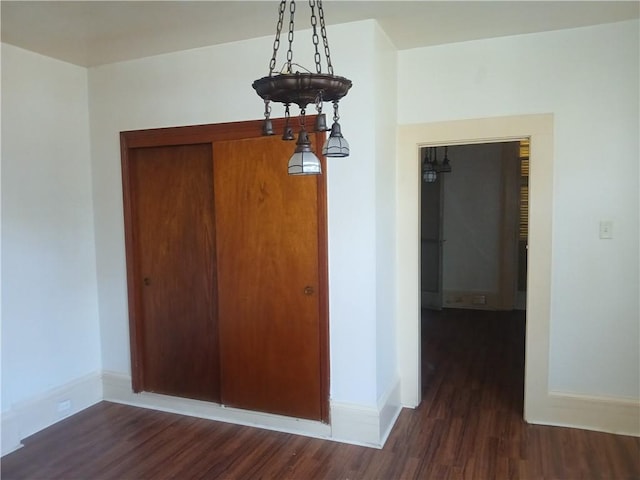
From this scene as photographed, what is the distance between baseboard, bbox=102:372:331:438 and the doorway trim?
77 centimetres

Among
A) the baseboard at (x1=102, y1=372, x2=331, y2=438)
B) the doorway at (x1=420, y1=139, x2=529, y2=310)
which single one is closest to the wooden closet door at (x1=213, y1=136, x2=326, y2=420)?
the baseboard at (x1=102, y1=372, x2=331, y2=438)

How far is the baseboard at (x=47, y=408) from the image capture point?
3016 millimetres

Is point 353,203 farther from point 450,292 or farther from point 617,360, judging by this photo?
point 450,292

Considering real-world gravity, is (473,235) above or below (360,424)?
above

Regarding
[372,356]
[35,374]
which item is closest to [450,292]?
[372,356]

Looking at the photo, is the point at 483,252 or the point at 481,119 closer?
the point at 481,119

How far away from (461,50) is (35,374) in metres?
3.51

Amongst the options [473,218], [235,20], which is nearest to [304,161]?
[235,20]

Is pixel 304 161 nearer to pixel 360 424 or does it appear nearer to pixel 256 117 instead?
pixel 256 117

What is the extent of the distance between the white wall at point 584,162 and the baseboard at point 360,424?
112cm

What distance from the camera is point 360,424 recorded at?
2969 millimetres

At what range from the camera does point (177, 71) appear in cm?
330

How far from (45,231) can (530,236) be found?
320cm

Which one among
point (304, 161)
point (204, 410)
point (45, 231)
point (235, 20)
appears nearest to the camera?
point (304, 161)
